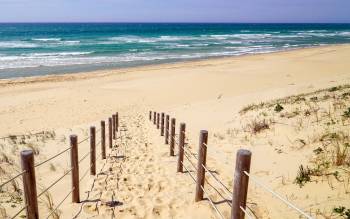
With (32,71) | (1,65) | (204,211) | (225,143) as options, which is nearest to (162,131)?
(225,143)


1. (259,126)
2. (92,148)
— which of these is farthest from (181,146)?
(259,126)

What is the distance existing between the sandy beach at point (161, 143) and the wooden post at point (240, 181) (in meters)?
1.33

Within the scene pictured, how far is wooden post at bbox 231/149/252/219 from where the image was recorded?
423 centimetres

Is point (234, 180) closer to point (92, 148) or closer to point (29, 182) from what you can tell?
point (29, 182)

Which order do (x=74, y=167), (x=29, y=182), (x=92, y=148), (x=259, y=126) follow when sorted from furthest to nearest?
(x=259, y=126) < (x=92, y=148) < (x=74, y=167) < (x=29, y=182)

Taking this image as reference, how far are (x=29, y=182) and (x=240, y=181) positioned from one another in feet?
8.90

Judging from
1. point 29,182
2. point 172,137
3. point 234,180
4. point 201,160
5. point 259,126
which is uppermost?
point 234,180

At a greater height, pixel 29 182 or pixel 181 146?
pixel 29 182

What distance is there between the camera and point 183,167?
824 centimetres

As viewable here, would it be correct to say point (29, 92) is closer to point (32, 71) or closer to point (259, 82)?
point (32, 71)

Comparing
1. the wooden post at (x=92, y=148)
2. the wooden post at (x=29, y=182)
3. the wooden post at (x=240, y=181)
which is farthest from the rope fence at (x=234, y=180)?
the wooden post at (x=29, y=182)

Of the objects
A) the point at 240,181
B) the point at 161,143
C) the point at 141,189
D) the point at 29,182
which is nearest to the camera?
the point at 240,181

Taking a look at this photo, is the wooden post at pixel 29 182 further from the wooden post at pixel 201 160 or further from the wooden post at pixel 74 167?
the wooden post at pixel 201 160

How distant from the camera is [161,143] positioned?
11.0 m
